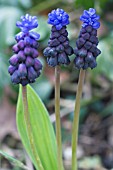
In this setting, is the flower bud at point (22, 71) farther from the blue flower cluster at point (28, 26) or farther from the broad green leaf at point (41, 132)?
the broad green leaf at point (41, 132)

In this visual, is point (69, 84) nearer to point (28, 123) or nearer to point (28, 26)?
point (28, 123)

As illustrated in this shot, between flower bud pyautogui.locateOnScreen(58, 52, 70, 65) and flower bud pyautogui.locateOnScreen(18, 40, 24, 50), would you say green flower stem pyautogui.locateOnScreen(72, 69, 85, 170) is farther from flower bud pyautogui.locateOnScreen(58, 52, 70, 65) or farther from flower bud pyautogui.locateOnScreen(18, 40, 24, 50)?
flower bud pyautogui.locateOnScreen(18, 40, 24, 50)

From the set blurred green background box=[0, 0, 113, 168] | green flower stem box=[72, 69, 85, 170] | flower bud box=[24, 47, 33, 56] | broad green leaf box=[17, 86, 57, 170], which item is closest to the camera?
flower bud box=[24, 47, 33, 56]

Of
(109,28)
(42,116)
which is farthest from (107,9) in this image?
(42,116)

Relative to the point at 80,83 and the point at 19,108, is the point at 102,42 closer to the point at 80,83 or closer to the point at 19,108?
the point at 19,108

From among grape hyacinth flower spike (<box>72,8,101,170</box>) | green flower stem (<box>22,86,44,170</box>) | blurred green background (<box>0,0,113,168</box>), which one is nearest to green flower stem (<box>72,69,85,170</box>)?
grape hyacinth flower spike (<box>72,8,101,170</box>)

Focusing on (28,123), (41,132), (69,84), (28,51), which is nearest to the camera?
(28,51)

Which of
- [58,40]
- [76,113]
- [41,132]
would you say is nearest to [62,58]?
[58,40]
